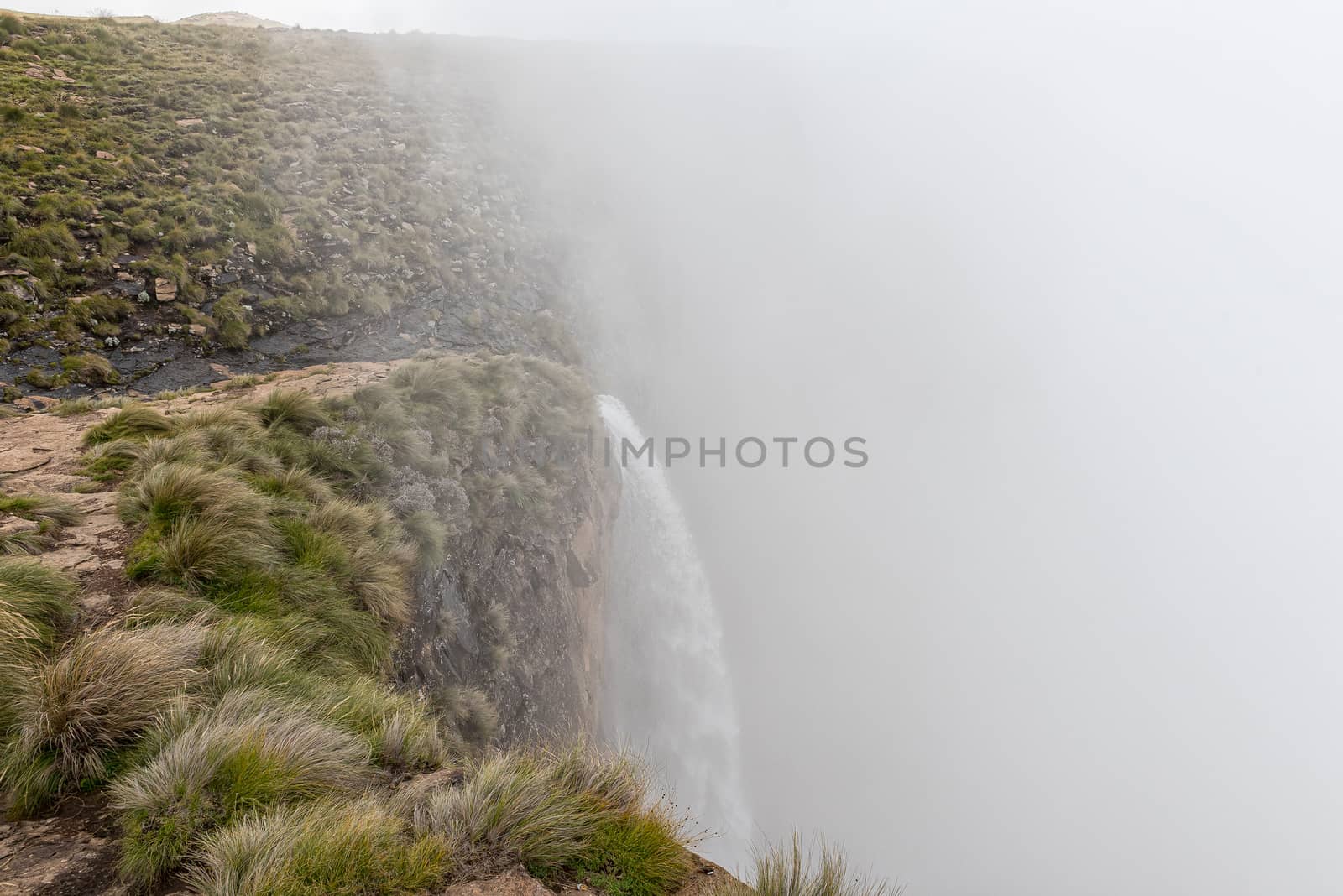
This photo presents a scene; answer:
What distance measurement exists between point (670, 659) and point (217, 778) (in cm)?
1671

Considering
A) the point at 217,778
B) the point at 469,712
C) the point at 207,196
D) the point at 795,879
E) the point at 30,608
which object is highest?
the point at 207,196

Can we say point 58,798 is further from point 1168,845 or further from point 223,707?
point 1168,845

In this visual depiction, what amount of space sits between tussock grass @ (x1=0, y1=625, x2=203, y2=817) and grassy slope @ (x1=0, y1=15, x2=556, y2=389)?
10.9 meters

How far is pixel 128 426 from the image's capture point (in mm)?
7324

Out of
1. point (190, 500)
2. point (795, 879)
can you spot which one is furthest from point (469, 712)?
point (795, 879)

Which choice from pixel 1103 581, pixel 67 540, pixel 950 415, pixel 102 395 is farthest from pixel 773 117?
pixel 67 540

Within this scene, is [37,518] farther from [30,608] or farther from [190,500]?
[30,608]

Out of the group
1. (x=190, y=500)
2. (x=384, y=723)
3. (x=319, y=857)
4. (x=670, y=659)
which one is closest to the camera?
(x=319, y=857)

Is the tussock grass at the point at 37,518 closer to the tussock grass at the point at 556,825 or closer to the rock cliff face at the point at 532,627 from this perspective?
the rock cliff face at the point at 532,627

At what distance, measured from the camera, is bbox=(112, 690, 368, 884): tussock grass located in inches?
92.8

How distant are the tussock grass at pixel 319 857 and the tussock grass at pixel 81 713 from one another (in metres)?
0.90

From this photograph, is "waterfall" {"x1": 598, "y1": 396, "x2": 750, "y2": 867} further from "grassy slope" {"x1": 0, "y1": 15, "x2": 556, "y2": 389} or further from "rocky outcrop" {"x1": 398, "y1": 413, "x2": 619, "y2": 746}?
"grassy slope" {"x1": 0, "y1": 15, "x2": 556, "y2": 389}

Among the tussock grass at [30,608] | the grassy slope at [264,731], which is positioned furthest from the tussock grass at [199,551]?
the tussock grass at [30,608]

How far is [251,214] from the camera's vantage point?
16.2m
